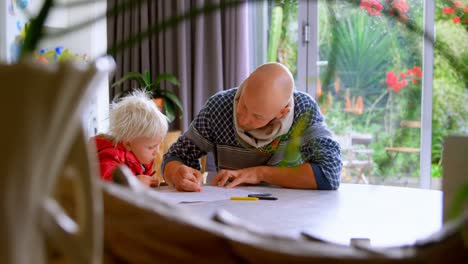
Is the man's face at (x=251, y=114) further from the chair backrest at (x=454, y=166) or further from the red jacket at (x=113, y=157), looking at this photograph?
the chair backrest at (x=454, y=166)

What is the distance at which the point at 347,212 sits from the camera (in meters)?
1.66

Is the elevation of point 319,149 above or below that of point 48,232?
below

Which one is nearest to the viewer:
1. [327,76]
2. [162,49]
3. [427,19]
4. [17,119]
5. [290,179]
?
[17,119]

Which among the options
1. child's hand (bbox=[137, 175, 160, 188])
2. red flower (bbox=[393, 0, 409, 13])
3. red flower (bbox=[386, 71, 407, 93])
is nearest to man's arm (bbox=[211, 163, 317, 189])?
child's hand (bbox=[137, 175, 160, 188])

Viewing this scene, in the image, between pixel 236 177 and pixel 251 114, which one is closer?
pixel 236 177

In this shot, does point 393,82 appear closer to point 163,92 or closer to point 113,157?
point 163,92

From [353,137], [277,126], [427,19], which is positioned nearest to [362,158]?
[353,137]

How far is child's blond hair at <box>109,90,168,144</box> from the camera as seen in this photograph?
238 cm

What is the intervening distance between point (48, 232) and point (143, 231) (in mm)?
106

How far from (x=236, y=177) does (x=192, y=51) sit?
2690mm

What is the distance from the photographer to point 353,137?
4570 mm

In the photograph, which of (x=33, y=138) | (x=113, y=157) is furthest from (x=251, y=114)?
(x=33, y=138)

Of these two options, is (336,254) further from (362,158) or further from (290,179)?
(362,158)

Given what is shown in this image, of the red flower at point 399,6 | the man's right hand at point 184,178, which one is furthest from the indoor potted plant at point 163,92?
the man's right hand at point 184,178
